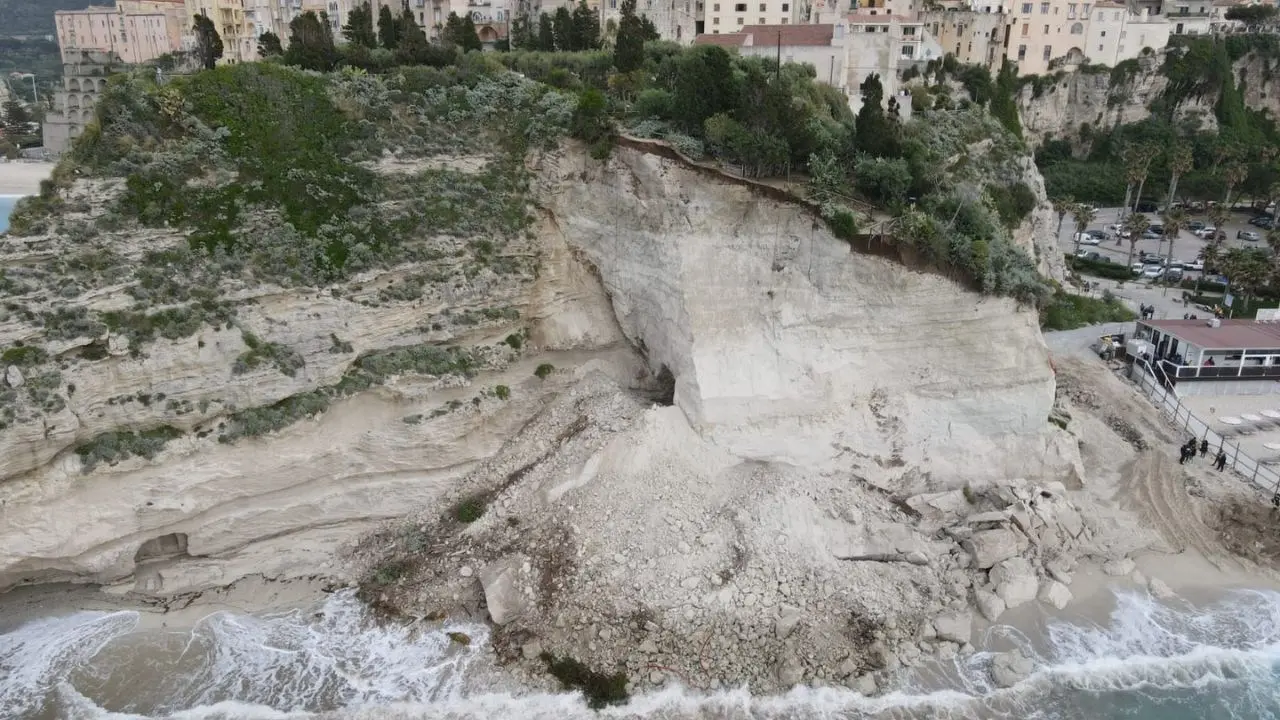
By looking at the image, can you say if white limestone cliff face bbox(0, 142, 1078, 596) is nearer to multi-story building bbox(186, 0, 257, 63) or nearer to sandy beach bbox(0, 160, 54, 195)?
sandy beach bbox(0, 160, 54, 195)

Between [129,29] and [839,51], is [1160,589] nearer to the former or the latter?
[839,51]

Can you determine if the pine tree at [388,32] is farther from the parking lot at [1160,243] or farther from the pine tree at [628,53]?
the parking lot at [1160,243]

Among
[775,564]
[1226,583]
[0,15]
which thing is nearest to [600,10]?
[775,564]

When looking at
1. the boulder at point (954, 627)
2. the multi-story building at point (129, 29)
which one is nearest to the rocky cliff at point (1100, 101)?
the boulder at point (954, 627)

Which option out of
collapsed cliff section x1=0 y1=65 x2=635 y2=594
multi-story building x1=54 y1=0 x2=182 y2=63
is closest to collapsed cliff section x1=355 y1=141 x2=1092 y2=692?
collapsed cliff section x1=0 y1=65 x2=635 y2=594

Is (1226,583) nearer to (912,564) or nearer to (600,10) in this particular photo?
(912,564)
